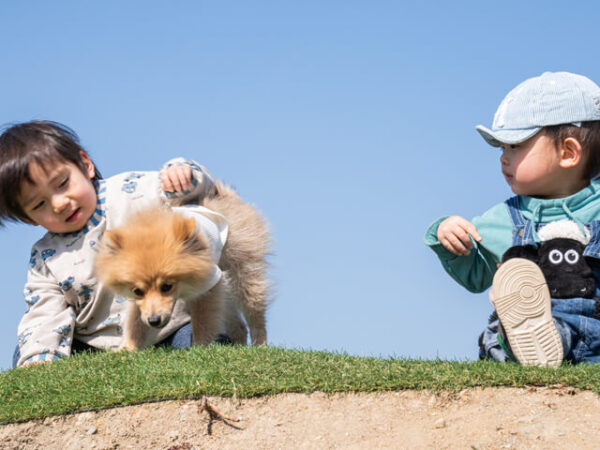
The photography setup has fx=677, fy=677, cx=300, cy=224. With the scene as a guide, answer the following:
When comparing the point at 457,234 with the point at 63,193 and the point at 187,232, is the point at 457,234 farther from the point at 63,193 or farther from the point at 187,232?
the point at 63,193

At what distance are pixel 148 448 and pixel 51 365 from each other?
1792mm

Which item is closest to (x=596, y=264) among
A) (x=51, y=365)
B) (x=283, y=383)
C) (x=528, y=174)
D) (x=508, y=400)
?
(x=528, y=174)

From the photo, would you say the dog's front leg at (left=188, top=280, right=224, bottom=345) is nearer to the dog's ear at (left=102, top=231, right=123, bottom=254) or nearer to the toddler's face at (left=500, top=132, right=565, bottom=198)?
the dog's ear at (left=102, top=231, right=123, bottom=254)

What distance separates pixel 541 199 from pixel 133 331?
343 centimetres

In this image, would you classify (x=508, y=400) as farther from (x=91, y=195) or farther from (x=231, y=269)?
(x=91, y=195)

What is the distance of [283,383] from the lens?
407 cm

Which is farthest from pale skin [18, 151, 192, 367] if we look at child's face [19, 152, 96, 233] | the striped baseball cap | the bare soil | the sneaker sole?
the sneaker sole

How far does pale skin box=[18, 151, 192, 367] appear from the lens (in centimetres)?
575

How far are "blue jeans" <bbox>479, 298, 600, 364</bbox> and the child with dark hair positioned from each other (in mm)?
3130

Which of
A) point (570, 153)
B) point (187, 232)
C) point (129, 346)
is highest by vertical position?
point (570, 153)

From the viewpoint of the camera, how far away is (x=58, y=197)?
5832 mm

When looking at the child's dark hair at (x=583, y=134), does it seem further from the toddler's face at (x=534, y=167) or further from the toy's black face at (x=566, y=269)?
the toy's black face at (x=566, y=269)

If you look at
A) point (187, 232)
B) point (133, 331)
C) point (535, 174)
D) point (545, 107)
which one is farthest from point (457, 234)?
point (133, 331)

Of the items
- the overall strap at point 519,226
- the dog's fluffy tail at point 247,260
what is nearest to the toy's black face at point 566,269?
the overall strap at point 519,226
